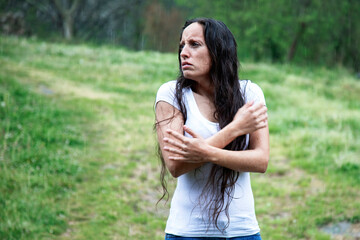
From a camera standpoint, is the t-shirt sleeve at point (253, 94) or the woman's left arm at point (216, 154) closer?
the woman's left arm at point (216, 154)

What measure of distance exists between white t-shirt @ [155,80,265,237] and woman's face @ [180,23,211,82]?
4.6 inches

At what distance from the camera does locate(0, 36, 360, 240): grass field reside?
218 inches

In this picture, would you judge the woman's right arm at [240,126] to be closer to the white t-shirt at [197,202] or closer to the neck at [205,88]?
the white t-shirt at [197,202]

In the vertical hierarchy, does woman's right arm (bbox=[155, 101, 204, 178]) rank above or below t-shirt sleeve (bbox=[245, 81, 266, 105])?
below

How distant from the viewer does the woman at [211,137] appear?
86.4 inches

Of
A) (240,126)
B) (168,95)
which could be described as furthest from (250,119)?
(168,95)

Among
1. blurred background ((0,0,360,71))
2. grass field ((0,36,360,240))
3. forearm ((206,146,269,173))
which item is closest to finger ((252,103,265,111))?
forearm ((206,146,269,173))

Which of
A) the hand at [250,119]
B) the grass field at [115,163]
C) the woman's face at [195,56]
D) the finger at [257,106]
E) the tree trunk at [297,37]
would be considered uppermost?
the tree trunk at [297,37]

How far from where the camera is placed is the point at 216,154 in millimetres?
2145

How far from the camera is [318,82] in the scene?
17.1 meters

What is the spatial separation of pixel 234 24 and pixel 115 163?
23887 mm

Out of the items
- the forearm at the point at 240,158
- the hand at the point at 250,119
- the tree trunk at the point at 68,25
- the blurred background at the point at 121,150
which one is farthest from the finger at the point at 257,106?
the tree trunk at the point at 68,25

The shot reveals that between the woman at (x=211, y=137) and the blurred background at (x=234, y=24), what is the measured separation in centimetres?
2272

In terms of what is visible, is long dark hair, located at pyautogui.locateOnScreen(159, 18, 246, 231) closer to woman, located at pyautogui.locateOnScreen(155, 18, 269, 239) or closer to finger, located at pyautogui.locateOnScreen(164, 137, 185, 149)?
woman, located at pyautogui.locateOnScreen(155, 18, 269, 239)
